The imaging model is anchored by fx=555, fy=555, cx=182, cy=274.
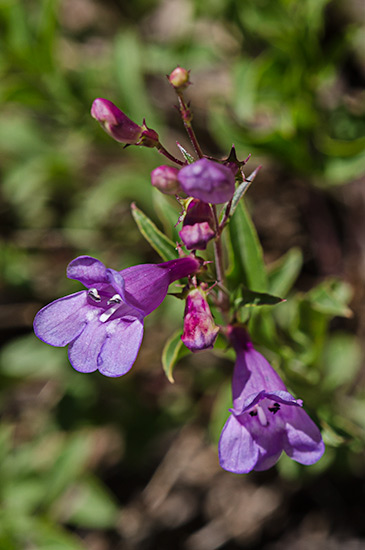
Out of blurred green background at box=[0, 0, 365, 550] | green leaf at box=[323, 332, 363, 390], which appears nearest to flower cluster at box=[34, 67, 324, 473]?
blurred green background at box=[0, 0, 365, 550]

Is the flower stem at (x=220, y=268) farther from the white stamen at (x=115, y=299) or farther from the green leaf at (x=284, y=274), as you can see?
the green leaf at (x=284, y=274)

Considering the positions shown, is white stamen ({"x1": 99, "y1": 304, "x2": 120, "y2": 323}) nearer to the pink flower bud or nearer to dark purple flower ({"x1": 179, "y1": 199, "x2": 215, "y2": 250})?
dark purple flower ({"x1": 179, "y1": 199, "x2": 215, "y2": 250})

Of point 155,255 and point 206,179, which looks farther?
point 155,255

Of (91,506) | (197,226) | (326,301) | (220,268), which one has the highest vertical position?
(197,226)

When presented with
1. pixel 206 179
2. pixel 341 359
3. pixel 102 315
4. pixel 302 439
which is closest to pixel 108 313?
pixel 102 315

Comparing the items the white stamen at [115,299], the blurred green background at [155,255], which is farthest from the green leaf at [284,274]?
the white stamen at [115,299]

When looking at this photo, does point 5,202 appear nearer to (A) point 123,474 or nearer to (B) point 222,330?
(A) point 123,474

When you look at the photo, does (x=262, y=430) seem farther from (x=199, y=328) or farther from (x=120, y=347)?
(x=120, y=347)
